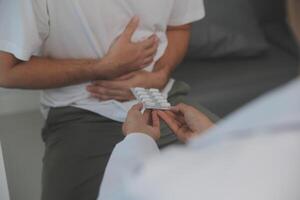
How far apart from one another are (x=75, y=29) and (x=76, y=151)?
294mm

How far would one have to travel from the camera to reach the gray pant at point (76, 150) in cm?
132

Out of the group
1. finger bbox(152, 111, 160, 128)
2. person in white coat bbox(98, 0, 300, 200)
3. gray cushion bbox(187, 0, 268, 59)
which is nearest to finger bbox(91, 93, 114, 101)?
finger bbox(152, 111, 160, 128)

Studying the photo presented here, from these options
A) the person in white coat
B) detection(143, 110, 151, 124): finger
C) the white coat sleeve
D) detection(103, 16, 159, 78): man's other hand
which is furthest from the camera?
detection(103, 16, 159, 78): man's other hand

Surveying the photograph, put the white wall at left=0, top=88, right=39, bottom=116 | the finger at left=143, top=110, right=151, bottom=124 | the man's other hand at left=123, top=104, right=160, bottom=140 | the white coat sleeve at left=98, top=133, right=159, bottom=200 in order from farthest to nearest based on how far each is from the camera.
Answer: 1. the white wall at left=0, top=88, right=39, bottom=116
2. the finger at left=143, top=110, right=151, bottom=124
3. the man's other hand at left=123, top=104, right=160, bottom=140
4. the white coat sleeve at left=98, top=133, right=159, bottom=200

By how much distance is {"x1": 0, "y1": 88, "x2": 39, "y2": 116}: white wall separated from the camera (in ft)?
5.91

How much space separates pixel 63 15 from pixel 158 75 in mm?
294

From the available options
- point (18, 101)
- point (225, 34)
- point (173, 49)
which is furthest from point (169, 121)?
point (225, 34)

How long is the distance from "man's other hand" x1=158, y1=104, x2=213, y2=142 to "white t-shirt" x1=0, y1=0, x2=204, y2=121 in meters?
0.23

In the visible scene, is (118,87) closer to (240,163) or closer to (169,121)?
(169,121)

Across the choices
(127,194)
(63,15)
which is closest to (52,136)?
(63,15)

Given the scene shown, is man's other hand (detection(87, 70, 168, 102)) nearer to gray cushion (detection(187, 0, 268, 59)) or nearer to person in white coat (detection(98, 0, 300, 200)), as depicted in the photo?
gray cushion (detection(187, 0, 268, 59))

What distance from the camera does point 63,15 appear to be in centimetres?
138

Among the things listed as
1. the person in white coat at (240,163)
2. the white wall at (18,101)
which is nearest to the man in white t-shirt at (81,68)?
the white wall at (18,101)

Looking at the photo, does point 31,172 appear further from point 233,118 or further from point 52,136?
point 233,118
